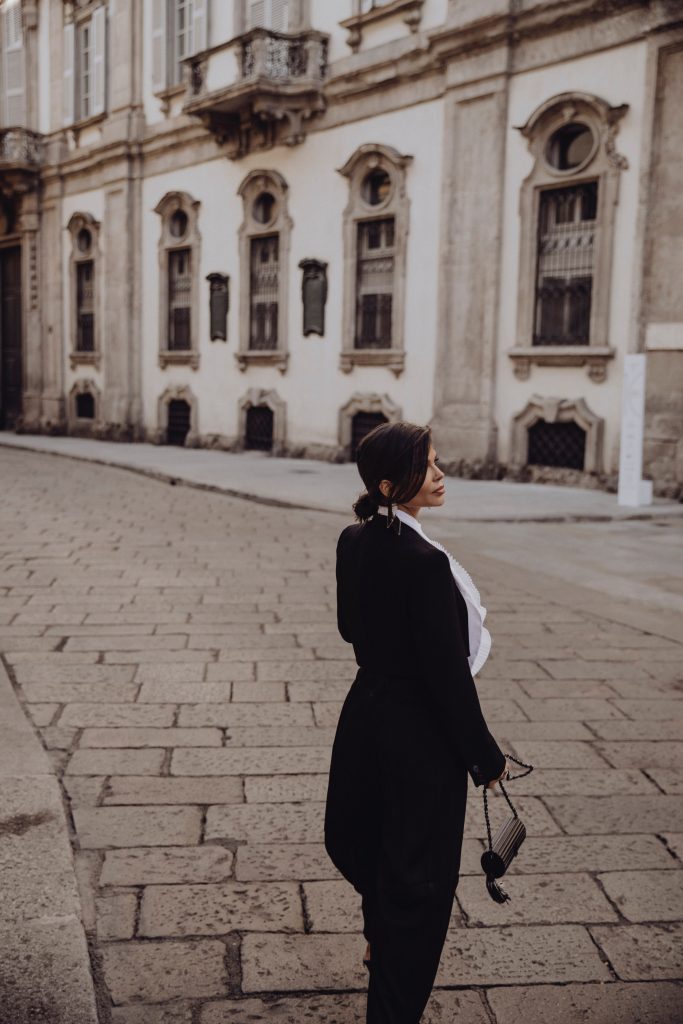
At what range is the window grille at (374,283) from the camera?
17812 millimetres

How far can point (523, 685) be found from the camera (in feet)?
17.9

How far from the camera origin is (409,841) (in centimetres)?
239

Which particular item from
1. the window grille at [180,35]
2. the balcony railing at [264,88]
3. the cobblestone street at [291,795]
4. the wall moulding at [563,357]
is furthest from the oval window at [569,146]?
the window grille at [180,35]

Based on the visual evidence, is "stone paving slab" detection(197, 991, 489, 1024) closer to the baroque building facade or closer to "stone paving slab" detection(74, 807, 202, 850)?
"stone paving slab" detection(74, 807, 202, 850)

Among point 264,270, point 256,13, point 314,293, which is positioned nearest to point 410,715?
point 314,293

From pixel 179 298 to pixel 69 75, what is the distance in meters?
7.12

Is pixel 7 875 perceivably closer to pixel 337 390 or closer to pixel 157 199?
pixel 337 390

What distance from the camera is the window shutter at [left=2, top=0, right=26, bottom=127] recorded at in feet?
90.1

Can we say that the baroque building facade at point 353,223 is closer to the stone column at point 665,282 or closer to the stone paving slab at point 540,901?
the stone column at point 665,282

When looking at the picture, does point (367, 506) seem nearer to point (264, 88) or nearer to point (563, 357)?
point (563, 357)

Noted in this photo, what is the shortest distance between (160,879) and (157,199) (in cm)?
2139

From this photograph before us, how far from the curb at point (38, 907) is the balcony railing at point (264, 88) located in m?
16.3

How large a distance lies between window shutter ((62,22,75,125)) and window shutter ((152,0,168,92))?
3900mm

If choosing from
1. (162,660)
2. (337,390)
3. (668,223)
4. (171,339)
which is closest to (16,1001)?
(162,660)
